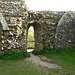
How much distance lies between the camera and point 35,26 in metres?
9.71

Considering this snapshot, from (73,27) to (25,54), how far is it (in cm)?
461

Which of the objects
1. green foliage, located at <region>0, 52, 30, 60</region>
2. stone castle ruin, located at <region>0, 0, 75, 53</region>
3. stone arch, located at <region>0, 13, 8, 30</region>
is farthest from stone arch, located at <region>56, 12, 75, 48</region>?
stone arch, located at <region>0, 13, 8, 30</region>

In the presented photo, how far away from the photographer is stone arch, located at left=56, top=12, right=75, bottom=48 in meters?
8.45

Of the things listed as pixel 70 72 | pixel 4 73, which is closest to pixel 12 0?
pixel 4 73

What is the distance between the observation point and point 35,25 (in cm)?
964

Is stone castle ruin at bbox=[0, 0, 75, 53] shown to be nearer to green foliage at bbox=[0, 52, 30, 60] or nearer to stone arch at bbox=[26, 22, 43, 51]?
stone arch at bbox=[26, 22, 43, 51]

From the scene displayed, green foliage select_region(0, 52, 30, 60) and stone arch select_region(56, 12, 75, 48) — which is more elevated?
stone arch select_region(56, 12, 75, 48)

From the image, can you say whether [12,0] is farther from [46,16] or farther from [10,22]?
[46,16]

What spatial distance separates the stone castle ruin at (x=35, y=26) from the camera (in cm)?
787

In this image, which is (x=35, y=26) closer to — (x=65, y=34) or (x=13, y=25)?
(x=13, y=25)

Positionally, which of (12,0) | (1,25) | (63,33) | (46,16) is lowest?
(63,33)

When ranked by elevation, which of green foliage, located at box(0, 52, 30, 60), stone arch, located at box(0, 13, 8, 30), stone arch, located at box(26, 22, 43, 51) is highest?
stone arch, located at box(0, 13, 8, 30)

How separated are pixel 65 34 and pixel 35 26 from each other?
9.52 ft

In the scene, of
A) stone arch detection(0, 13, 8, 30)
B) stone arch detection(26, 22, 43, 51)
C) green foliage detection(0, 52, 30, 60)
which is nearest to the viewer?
green foliage detection(0, 52, 30, 60)
